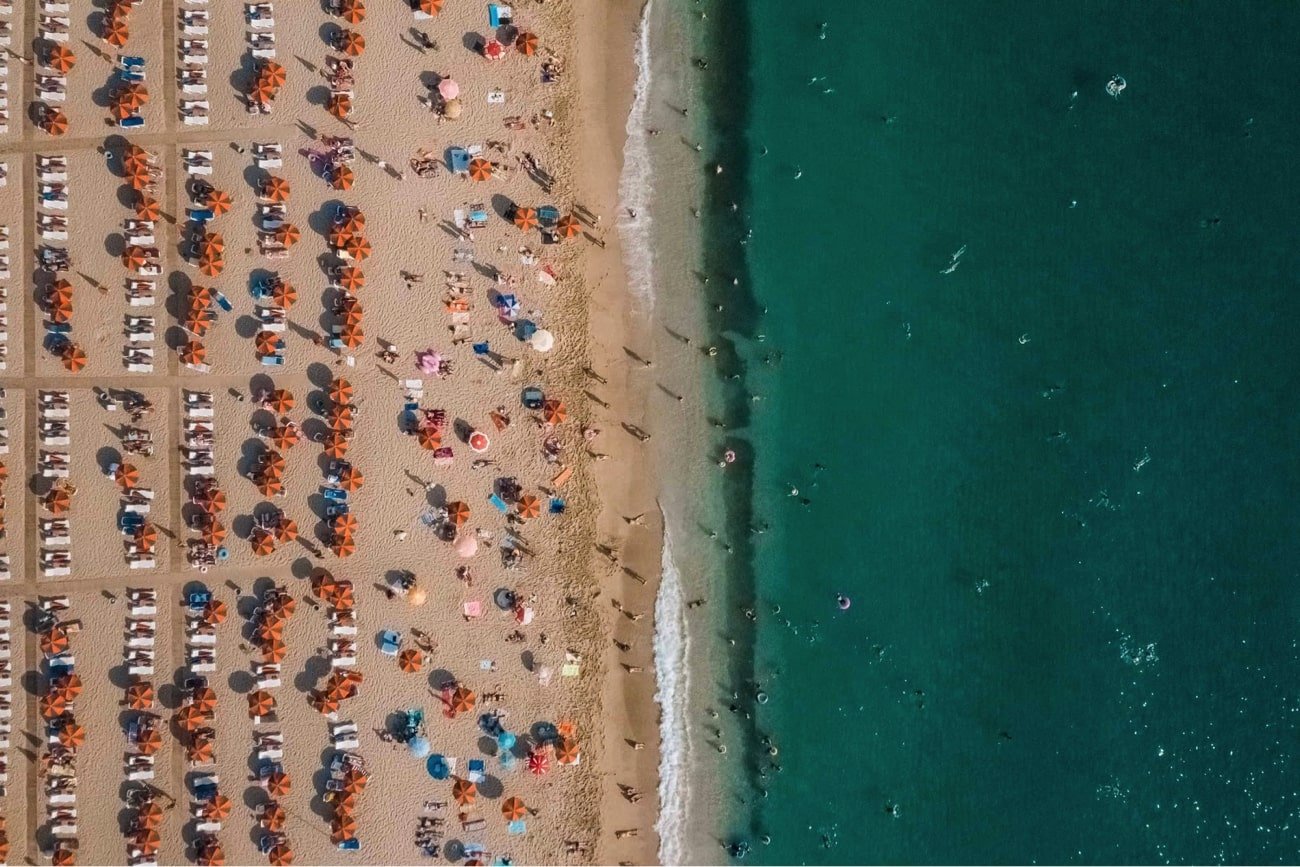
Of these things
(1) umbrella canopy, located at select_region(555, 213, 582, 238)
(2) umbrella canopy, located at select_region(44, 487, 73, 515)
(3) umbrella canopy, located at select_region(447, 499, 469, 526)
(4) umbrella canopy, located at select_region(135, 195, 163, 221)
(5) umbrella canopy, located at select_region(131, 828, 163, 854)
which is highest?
(1) umbrella canopy, located at select_region(555, 213, 582, 238)

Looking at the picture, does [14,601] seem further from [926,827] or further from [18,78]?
[926,827]

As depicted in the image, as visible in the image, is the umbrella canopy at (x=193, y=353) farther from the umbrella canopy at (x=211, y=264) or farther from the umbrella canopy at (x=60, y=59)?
the umbrella canopy at (x=60, y=59)

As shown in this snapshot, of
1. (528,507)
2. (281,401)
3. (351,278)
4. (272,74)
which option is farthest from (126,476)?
(272,74)

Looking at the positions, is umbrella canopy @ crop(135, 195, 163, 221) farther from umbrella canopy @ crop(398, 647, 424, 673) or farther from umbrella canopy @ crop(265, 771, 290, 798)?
umbrella canopy @ crop(265, 771, 290, 798)

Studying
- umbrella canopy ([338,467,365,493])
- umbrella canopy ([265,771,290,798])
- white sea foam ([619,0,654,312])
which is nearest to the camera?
umbrella canopy ([265,771,290,798])

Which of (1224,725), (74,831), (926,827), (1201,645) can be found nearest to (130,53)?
(74,831)

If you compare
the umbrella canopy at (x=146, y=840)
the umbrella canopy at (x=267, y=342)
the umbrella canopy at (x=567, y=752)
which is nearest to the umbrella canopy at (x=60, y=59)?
the umbrella canopy at (x=267, y=342)

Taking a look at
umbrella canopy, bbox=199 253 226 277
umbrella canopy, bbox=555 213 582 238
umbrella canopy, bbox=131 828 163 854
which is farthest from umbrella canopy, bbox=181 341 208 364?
umbrella canopy, bbox=131 828 163 854
